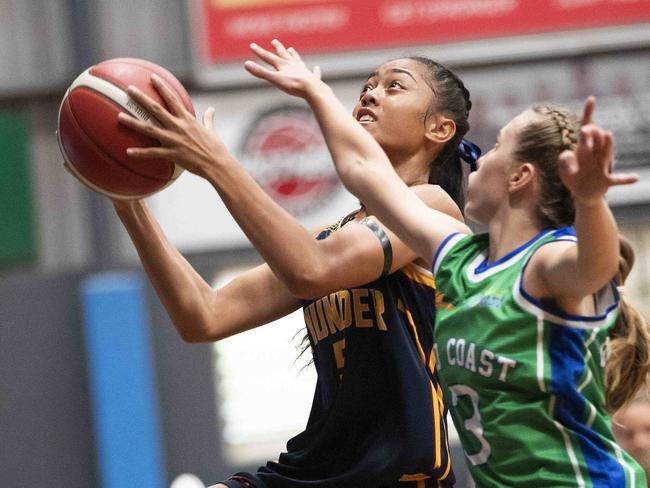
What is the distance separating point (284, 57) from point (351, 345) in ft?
2.39

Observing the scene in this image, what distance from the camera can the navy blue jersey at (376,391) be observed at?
3.35 metres

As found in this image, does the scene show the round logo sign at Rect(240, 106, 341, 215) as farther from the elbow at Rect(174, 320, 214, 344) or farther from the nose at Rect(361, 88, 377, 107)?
the nose at Rect(361, 88, 377, 107)

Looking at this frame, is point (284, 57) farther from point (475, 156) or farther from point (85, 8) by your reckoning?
point (85, 8)

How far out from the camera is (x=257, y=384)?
877cm

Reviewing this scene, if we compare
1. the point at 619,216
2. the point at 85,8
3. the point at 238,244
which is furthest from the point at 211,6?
the point at 619,216

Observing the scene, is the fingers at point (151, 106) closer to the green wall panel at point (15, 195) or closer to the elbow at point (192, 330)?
the elbow at point (192, 330)

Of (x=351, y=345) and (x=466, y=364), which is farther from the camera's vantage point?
(x=351, y=345)

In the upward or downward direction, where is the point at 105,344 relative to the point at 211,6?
downward

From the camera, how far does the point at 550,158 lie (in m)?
2.83

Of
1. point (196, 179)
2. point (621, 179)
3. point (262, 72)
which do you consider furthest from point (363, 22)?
point (621, 179)

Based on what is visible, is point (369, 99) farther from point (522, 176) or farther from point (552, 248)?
point (552, 248)

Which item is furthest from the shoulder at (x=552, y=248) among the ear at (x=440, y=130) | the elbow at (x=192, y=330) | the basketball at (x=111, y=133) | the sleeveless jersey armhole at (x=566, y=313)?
the elbow at (x=192, y=330)

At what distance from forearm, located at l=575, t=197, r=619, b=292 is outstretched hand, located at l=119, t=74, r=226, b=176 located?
1.03m

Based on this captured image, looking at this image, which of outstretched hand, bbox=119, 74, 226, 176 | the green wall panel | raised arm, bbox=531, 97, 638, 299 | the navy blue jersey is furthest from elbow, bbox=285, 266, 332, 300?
the green wall panel
